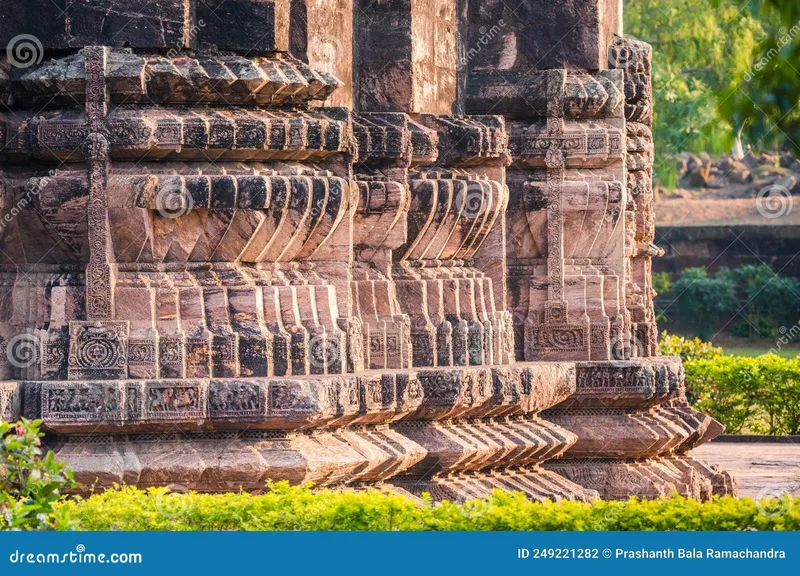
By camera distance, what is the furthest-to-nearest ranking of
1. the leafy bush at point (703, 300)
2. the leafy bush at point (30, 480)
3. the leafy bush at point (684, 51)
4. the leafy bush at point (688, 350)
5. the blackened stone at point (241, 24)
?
the leafy bush at point (703, 300) → the leafy bush at point (684, 51) → the leafy bush at point (688, 350) → the blackened stone at point (241, 24) → the leafy bush at point (30, 480)

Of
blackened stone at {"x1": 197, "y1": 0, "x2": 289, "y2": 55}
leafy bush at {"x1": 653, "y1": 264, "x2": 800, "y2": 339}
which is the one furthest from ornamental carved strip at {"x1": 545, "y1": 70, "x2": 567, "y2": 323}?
leafy bush at {"x1": 653, "y1": 264, "x2": 800, "y2": 339}

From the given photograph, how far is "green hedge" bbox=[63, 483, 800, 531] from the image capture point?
9609 mm

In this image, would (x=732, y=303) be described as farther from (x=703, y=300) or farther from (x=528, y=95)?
(x=528, y=95)

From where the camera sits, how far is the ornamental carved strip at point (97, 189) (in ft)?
35.3

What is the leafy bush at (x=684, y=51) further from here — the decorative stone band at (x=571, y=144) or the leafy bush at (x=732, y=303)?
the decorative stone band at (x=571, y=144)

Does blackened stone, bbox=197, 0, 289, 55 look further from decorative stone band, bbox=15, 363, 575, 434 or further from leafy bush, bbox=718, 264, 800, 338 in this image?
leafy bush, bbox=718, 264, 800, 338

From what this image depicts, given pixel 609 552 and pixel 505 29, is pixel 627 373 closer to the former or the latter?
pixel 505 29

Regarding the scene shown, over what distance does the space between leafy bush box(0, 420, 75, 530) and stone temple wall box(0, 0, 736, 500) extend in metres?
1.02

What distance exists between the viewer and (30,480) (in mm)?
9398

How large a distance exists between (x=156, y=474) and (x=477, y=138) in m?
3.79

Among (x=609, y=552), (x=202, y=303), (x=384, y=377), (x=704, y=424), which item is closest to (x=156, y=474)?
(x=202, y=303)

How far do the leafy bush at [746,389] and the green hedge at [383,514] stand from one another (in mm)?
11449

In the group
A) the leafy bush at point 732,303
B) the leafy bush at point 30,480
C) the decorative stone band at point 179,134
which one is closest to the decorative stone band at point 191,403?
the leafy bush at point 30,480

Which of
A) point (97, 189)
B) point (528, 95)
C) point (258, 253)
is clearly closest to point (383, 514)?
point (258, 253)
